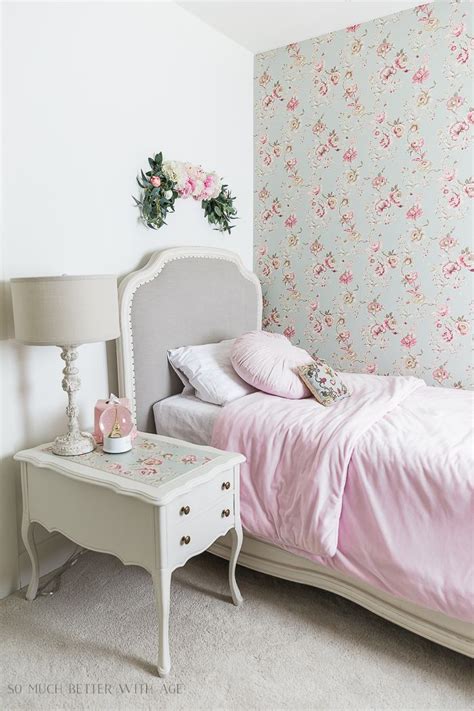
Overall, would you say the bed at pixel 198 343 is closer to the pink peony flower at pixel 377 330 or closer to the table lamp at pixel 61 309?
the table lamp at pixel 61 309

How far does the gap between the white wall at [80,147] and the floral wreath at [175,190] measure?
0.21 ft

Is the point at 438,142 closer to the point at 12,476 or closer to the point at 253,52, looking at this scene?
the point at 253,52

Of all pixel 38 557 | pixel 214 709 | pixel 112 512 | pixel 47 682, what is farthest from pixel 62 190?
pixel 214 709

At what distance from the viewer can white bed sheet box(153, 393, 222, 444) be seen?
2332 mm

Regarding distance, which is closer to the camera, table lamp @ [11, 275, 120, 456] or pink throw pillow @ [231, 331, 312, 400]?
table lamp @ [11, 275, 120, 456]

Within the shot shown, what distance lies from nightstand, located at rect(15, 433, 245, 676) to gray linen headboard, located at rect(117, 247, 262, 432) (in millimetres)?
417

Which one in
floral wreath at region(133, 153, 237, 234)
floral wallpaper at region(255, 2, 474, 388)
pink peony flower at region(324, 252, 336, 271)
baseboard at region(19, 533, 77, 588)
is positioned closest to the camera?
baseboard at region(19, 533, 77, 588)

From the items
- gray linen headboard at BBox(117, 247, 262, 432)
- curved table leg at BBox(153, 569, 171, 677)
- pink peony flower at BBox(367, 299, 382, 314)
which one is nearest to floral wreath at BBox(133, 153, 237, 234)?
gray linen headboard at BBox(117, 247, 262, 432)

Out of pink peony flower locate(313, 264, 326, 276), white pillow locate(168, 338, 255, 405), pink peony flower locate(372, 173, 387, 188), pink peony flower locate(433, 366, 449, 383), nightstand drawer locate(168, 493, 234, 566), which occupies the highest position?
pink peony flower locate(372, 173, 387, 188)

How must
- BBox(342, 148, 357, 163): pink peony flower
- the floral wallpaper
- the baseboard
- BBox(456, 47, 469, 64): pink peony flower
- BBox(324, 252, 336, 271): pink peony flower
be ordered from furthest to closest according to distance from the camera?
BBox(324, 252, 336, 271): pink peony flower
BBox(342, 148, 357, 163): pink peony flower
the floral wallpaper
BBox(456, 47, 469, 64): pink peony flower
the baseboard

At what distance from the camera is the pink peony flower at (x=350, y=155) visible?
3012mm

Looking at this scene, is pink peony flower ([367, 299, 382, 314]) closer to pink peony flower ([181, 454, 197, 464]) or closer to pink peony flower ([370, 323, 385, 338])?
pink peony flower ([370, 323, 385, 338])

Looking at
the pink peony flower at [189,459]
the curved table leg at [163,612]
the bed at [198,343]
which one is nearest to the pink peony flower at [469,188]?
the bed at [198,343]

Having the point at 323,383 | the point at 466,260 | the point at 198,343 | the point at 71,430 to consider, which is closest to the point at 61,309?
the point at 71,430
